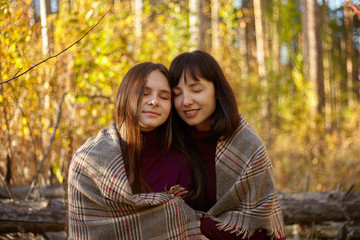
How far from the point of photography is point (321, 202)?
373cm

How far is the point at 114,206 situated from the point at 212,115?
856 mm

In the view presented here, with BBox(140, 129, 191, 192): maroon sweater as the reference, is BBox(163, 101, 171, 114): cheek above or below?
above

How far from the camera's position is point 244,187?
95.1 inches

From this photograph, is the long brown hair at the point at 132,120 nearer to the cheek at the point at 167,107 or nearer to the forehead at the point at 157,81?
the forehead at the point at 157,81

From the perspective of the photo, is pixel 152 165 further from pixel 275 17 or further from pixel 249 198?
pixel 275 17

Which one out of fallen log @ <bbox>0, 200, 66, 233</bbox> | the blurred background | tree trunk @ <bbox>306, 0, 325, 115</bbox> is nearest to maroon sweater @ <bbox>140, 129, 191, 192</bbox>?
the blurred background

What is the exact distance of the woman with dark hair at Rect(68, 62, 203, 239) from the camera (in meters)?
2.19

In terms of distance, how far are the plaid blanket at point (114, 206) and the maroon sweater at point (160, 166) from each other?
0.46 feet

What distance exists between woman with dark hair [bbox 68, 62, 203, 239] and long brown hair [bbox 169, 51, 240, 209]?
0.07 meters

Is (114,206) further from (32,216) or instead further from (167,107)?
(32,216)

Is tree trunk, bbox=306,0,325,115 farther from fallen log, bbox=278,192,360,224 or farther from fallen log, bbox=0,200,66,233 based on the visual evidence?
fallen log, bbox=0,200,66,233

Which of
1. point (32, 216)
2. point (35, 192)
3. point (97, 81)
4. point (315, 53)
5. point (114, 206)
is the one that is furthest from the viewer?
point (315, 53)

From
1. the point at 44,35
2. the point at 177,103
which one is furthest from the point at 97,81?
the point at 177,103

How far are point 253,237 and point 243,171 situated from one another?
1.31 feet
